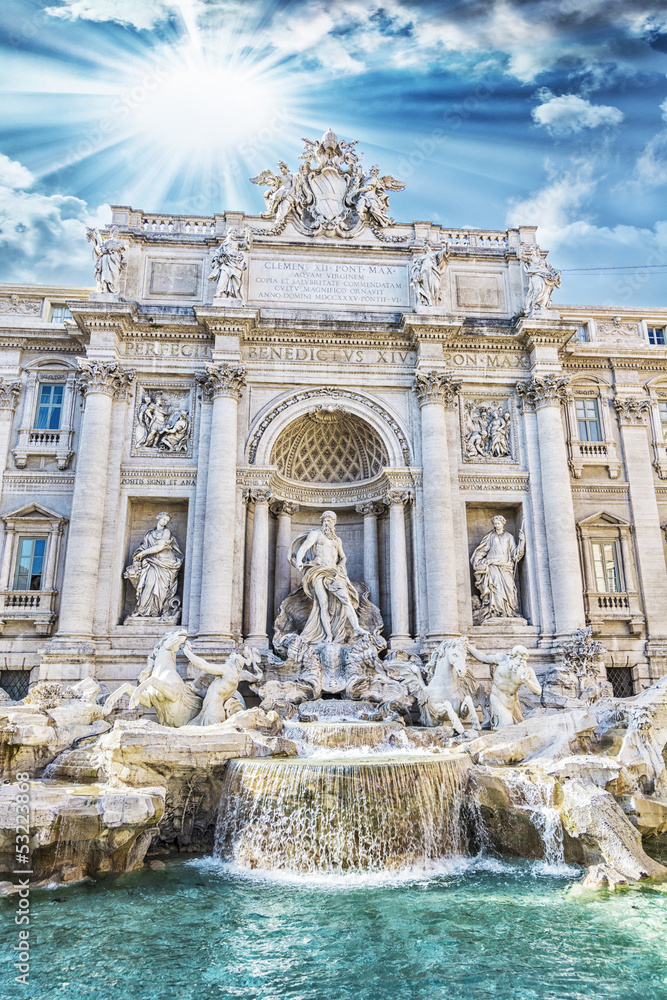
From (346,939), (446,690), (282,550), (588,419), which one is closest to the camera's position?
(346,939)

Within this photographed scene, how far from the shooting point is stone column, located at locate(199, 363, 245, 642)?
17656 millimetres

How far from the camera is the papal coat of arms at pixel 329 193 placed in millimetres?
21453

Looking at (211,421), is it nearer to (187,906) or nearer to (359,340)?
(359,340)

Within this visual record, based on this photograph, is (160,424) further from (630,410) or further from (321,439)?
(630,410)

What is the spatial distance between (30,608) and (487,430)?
13479 millimetres

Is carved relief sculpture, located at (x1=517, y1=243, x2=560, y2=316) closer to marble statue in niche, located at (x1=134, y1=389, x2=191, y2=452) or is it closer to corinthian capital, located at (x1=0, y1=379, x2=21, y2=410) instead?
marble statue in niche, located at (x1=134, y1=389, x2=191, y2=452)

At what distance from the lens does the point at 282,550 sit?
20344 millimetres

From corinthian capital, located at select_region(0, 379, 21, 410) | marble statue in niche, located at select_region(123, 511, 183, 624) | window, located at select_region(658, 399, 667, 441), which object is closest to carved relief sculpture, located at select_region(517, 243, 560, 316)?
window, located at select_region(658, 399, 667, 441)

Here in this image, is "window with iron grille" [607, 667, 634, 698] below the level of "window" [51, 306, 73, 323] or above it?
below

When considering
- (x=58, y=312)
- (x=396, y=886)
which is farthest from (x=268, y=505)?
(x=396, y=886)

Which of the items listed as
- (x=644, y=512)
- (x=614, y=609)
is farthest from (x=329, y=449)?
(x=644, y=512)

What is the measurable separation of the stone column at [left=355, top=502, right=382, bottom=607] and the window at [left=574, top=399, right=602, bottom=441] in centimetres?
683

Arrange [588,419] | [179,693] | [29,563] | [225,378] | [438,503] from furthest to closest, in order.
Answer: [588,419], [225,378], [29,563], [438,503], [179,693]

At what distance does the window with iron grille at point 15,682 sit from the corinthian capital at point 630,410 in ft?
60.6
